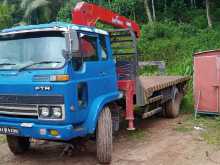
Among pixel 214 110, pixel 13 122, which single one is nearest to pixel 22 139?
pixel 13 122

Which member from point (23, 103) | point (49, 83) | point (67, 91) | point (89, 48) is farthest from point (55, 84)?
point (89, 48)

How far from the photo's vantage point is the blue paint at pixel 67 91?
229 inches

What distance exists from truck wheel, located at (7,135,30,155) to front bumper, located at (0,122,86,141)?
1.36 m

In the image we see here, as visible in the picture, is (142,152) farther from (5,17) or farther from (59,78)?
(5,17)

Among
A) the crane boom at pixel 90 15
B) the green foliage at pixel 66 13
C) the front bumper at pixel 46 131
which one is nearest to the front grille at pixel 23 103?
the front bumper at pixel 46 131

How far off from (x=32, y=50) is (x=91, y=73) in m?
1.02

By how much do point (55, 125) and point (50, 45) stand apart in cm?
122

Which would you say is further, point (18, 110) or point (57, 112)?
point (18, 110)

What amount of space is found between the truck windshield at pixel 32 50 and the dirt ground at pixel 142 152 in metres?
1.89

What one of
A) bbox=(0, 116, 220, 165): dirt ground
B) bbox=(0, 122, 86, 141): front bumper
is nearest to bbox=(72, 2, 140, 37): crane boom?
bbox=(0, 122, 86, 141): front bumper

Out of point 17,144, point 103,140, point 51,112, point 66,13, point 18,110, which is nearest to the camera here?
point 51,112

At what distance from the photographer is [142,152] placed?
7.33 metres

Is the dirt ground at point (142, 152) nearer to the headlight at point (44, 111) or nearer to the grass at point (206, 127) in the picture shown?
the grass at point (206, 127)

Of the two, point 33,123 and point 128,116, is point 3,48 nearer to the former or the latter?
point 33,123
